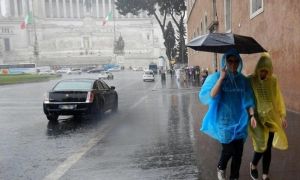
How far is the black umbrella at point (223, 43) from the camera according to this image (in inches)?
212

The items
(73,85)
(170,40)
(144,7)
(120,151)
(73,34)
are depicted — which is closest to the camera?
(120,151)

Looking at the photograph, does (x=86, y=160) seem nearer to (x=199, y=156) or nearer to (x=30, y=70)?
(x=199, y=156)

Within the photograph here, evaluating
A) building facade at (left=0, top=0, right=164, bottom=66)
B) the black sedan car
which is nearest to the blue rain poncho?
the black sedan car

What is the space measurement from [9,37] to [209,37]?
12334cm

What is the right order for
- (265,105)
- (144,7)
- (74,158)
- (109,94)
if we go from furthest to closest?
(144,7), (109,94), (74,158), (265,105)

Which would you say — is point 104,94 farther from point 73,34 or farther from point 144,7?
point 73,34

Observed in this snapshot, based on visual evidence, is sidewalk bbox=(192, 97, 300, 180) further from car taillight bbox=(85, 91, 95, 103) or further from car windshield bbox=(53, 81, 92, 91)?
car windshield bbox=(53, 81, 92, 91)

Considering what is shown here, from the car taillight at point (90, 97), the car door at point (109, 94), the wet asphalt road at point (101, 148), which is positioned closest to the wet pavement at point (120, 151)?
the wet asphalt road at point (101, 148)

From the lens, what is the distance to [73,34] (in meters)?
122

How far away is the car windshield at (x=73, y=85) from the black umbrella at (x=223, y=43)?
879 cm

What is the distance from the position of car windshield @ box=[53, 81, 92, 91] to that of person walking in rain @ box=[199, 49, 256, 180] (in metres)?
9.20

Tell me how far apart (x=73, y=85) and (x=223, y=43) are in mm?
9593

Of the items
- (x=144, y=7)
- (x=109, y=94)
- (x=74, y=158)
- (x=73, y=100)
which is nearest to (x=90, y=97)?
(x=73, y=100)

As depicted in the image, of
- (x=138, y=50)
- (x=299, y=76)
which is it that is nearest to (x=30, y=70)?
(x=138, y=50)
